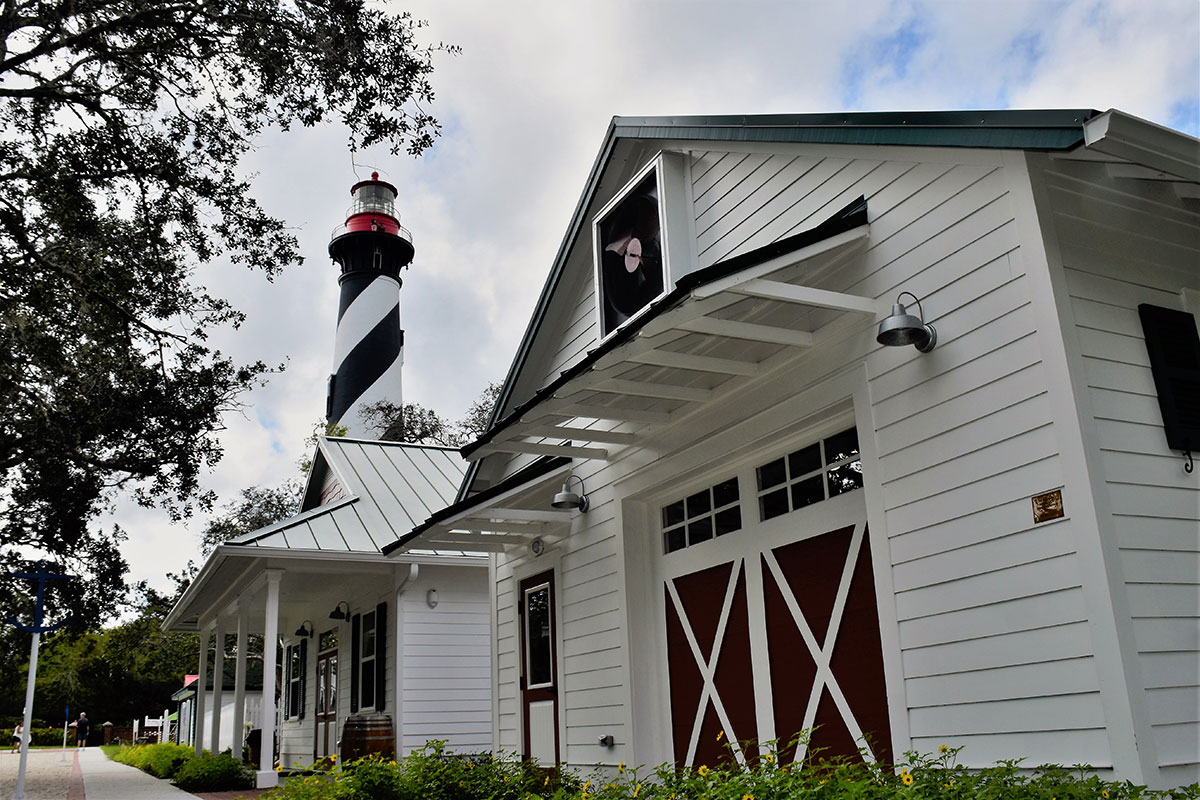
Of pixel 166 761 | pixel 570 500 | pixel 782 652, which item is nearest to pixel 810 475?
pixel 782 652

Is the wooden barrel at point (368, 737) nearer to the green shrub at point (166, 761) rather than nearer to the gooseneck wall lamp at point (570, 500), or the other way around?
the green shrub at point (166, 761)

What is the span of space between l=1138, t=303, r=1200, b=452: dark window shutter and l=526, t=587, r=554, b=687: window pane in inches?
221

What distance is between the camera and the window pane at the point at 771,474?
652cm

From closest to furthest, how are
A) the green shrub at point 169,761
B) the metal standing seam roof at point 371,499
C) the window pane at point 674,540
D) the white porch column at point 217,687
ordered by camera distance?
the window pane at point 674,540, the metal standing seam roof at point 371,499, the white porch column at point 217,687, the green shrub at point 169,761

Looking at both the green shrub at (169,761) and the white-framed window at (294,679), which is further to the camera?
the white-framed window at (294,679)

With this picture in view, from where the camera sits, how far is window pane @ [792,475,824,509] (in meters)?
6.14

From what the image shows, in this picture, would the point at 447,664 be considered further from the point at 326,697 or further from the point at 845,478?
the point at 845,478

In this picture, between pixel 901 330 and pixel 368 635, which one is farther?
pixel 368 635

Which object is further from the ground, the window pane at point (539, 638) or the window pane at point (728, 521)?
the window pane at point (728, 521)

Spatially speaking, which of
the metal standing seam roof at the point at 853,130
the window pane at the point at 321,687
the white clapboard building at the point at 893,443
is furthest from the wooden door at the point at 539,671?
the window pane at the point at 321,687

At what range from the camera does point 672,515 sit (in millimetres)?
7676

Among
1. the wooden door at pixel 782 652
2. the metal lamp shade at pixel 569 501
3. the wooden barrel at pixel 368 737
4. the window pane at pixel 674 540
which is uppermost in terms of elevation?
the metal lamp shade at pixel 569 501

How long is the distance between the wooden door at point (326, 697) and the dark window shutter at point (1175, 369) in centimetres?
1410

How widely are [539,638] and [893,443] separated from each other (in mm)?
4841
